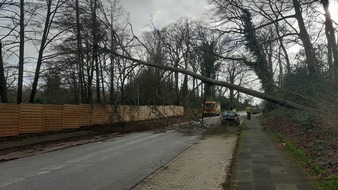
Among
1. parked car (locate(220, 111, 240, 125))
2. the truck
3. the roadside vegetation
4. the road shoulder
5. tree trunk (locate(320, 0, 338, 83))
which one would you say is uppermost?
tree trunk (locate(320, 0, 338, 83))

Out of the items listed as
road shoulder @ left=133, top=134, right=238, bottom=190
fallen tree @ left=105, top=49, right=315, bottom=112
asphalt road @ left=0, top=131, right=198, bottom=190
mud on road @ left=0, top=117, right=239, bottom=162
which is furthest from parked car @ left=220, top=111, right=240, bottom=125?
road shoulder @ left=133, top=134, right=238, bottom=190

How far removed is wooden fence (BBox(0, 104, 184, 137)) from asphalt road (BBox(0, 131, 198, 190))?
249 inches

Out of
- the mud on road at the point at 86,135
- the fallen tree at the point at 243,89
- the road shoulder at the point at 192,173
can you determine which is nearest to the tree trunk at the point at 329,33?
the fallen tree at the point at 243,89

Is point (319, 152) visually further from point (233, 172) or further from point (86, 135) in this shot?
point (86, 135)

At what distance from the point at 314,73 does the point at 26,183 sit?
18.0 meters

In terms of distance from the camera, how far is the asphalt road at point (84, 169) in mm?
8742

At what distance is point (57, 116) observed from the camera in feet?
82.1

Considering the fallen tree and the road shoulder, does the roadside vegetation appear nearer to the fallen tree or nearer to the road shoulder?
Answer: the fallen tree

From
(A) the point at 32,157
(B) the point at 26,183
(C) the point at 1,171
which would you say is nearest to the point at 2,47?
(A) the point at 32,157

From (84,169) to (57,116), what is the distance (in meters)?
15.1

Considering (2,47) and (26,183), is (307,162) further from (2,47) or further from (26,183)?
(2,47)

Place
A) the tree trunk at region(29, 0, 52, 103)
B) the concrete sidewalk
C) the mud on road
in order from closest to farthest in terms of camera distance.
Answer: the concrete sidewalk < the mud on road < the tree trunk at region(29, 0, 52, 103)

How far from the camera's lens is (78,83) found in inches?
1198

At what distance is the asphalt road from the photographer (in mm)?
8742
